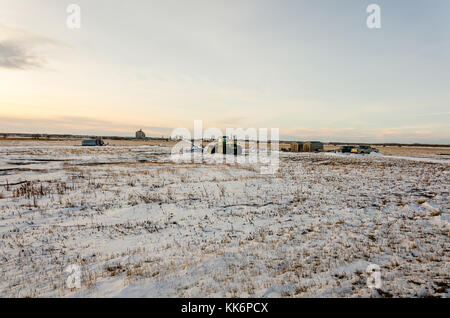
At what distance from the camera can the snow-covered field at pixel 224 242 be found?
421cm

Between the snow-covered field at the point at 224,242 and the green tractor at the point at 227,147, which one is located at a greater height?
the green tractor at the point at 227,147

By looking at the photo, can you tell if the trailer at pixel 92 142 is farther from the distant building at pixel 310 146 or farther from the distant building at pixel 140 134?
the distant building at pixel 140 134

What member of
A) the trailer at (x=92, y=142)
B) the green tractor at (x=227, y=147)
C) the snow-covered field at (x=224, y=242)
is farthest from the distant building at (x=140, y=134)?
the snow-covered field at (x=224, y=242)

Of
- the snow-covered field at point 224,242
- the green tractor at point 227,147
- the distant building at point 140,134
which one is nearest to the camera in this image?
the snow-covered field at point 224,242

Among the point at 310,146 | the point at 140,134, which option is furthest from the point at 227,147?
the point at 140,134

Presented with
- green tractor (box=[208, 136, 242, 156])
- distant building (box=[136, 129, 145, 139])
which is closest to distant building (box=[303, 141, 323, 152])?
green tractor (box=[208, 136, 242, 156])

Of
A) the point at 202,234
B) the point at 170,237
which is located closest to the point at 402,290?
the point at 202,234

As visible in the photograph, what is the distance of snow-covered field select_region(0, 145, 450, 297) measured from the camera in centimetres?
421

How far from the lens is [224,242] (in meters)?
6.20

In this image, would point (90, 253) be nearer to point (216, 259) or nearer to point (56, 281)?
point (56, 281)

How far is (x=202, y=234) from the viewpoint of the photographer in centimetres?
683

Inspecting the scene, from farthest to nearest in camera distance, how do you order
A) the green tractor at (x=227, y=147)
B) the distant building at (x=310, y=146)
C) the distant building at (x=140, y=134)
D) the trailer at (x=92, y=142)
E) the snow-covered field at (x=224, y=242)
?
1. the distant building at (x=140, y=134)
2. the trailer at (x=92, y=142)
3. the distant building at (x=310, y=146)
4. the green tractor at (x=227, y=147)
5. the snow-covered field at (x=224, y=242)

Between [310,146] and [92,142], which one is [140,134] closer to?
[92,142]

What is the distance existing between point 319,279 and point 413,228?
459 cm
